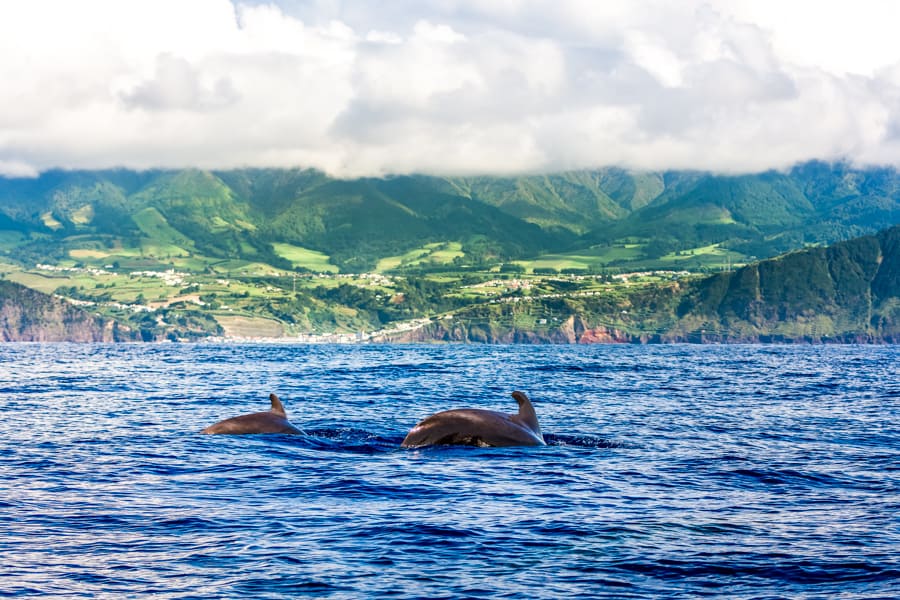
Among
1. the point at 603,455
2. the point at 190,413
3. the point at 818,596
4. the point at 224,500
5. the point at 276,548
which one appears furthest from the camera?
the point at 190,413

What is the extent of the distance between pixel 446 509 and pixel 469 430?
876 centimetres

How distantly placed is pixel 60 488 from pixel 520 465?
11784 millimetres

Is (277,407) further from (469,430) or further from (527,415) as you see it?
(527,415)

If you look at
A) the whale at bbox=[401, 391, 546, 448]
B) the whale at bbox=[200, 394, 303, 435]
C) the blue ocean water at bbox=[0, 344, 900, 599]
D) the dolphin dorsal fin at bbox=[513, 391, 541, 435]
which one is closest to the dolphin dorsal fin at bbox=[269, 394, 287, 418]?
the whale at bbox=[200, 394, 303, 435]

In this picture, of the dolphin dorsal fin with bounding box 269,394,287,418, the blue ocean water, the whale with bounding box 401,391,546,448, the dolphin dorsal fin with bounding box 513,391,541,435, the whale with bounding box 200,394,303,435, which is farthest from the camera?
the dolphin dorsal fin with bounding box 269,394,287,418

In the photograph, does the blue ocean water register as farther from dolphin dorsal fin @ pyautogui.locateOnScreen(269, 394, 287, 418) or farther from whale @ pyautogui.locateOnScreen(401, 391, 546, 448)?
dolphin dorsal fin @ pyautogui.locateOnScreen(269, 394, 287, 418)

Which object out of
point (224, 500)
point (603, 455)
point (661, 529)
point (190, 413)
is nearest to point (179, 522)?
point (224, 500)

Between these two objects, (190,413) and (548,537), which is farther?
(190,413)

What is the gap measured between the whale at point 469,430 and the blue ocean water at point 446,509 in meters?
0.54

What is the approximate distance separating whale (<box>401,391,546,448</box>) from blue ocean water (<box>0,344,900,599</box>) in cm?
54

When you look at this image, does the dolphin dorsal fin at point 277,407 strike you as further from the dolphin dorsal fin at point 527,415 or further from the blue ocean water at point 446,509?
the dolphin dorsal fin at point 527,415

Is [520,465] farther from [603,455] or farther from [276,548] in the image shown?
[276,548]

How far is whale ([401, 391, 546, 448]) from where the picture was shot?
29906 millimetres

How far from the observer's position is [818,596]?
1483 cm
